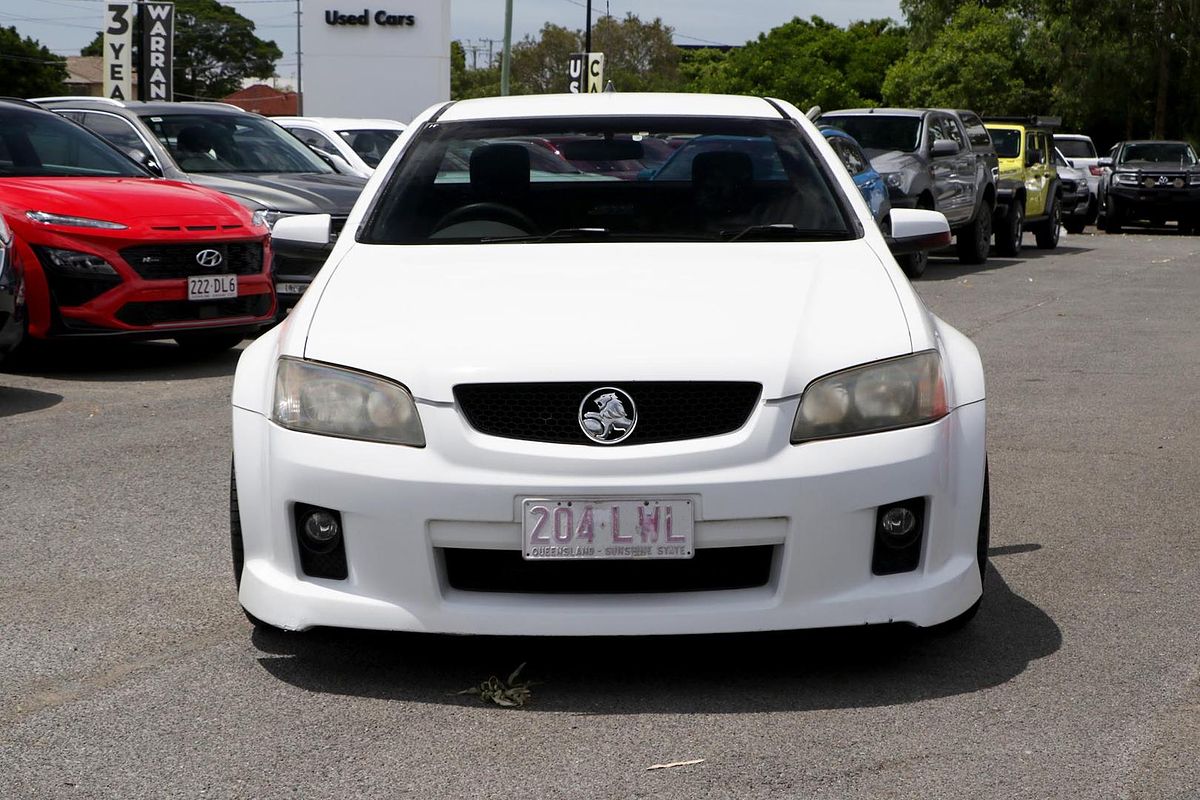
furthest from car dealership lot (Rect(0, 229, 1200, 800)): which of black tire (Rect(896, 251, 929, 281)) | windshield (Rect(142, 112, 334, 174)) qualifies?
black tire (Rect(896, 251, 929, 281))

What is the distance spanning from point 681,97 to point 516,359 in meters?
2.34

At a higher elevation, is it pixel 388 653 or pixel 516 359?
pixel 516 359

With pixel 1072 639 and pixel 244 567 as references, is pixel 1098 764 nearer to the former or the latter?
pixel 1072 639

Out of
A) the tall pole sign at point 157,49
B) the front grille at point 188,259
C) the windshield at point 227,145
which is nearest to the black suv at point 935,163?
the windshield at point 227,145

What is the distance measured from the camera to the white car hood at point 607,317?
12.1ft

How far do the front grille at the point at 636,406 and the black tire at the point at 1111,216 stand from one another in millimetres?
26109

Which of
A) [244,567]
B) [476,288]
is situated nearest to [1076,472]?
[476,288]

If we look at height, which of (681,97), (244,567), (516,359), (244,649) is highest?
(681,97)

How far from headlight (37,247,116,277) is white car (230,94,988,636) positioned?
5098 mm

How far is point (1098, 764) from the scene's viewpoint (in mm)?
3385

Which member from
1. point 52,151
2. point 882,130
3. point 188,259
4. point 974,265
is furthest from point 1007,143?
point 188,259

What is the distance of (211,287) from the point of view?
9.26m

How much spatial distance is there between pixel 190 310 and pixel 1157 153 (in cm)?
2332

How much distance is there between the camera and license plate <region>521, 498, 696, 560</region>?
357cm
